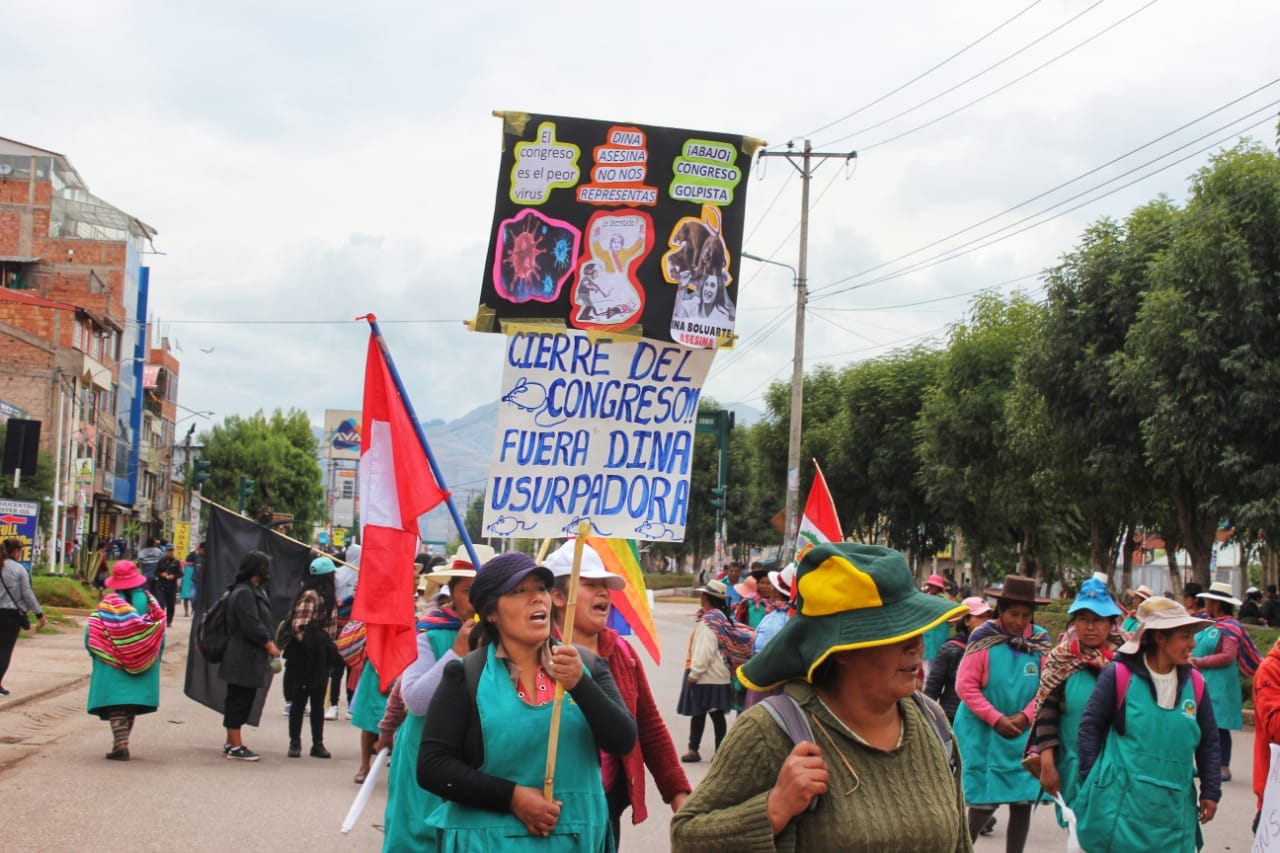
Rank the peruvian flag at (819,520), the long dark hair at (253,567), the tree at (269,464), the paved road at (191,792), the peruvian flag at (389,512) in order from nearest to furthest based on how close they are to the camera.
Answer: the peruvian flag at (389,512) < the paved road at (191,792) < the peruvian flag at (819,520) < the long dark hair at (253,567) < the tree at (269,464)

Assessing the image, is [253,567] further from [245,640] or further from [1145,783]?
[1145,783]

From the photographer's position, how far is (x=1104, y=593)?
769cm

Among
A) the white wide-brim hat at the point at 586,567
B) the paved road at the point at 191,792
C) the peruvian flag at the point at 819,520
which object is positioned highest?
the peruvian flag at the point at 819,520

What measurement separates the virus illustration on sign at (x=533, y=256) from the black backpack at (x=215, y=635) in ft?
20.5

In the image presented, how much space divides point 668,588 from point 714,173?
77.1 meters

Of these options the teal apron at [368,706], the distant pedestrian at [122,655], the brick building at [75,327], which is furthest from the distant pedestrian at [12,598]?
the brick building at [75,327]

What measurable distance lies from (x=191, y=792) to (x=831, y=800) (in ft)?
28.6

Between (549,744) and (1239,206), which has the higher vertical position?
(1239,206)

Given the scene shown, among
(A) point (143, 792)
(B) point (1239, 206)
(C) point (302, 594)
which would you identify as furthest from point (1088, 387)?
(A) point (143, 792)

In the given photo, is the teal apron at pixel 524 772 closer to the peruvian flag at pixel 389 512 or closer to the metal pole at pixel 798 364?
the peruvian flag at pixel 389 512

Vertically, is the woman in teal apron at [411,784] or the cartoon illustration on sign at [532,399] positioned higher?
the cartoon illustration on sign at [532,399]

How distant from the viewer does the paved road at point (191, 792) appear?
9133 millimetres

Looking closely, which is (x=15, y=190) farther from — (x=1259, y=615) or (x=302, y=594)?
(x=302, y=594)

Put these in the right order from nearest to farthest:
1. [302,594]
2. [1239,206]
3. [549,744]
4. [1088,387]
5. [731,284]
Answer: [549,744], [731,284], [302,594], [1239,206], [1088,387]
